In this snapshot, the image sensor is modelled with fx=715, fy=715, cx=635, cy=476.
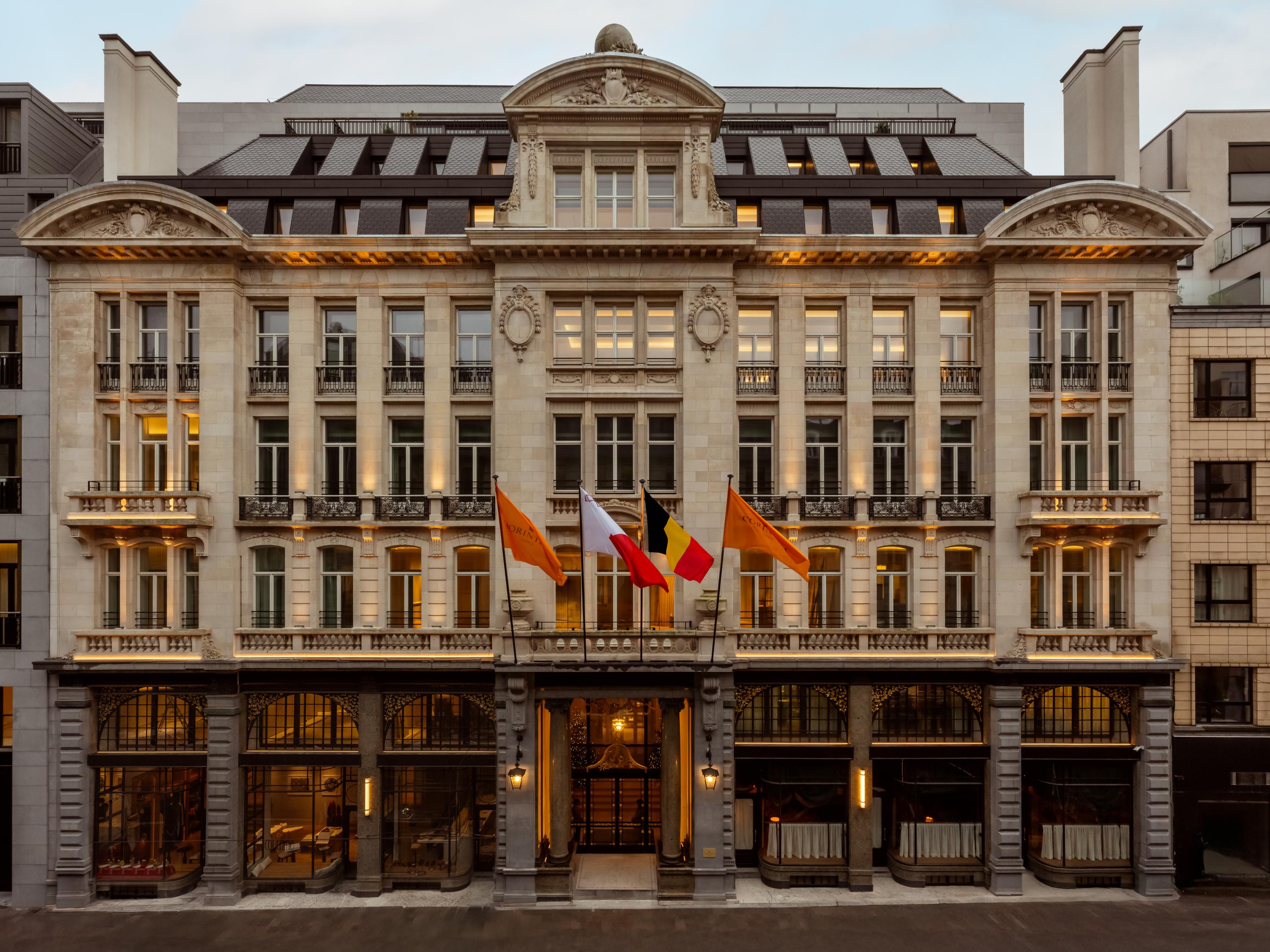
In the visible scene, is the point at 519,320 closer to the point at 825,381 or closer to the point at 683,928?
the point at 825,381

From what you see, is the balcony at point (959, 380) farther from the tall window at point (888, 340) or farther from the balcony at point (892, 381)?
the tall window at point (888, 340)

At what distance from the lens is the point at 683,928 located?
2034cm

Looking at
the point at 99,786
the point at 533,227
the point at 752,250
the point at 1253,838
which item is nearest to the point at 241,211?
the point at 533,227

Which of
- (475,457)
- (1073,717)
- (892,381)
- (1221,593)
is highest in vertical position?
(892,381)

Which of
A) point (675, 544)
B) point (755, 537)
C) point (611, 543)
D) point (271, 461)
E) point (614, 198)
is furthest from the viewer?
→ point (271, 461)

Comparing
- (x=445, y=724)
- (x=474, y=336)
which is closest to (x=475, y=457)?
(x=474, y=336)

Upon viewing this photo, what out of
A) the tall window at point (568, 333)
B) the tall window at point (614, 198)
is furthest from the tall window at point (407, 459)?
the tall window at point (614, 198)

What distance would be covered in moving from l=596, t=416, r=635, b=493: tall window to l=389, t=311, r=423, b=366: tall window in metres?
6.63

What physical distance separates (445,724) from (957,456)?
19.1 meters

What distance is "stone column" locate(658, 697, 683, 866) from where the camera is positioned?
73.2 feet

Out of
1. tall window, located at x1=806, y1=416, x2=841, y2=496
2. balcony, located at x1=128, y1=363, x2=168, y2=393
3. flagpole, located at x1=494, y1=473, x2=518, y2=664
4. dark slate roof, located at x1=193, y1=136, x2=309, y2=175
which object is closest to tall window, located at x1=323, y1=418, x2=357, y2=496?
flagpole, located at x1=494, y1=473, x2=518, y2=664

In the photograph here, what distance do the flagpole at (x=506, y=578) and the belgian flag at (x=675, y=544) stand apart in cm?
427

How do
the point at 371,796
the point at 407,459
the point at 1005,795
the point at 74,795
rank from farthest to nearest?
the point at 407,459 → the point at 371,796 → the point at 1005,795 → the point at 74,795

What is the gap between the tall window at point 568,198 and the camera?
2348cm
